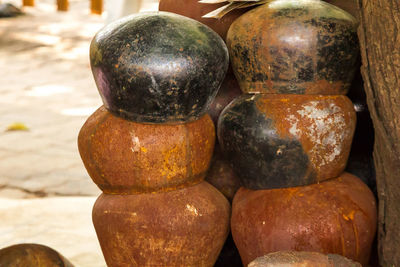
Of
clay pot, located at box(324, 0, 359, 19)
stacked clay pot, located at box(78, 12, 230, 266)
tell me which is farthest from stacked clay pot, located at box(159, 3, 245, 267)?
clay pot, located at box(324, 0, 359, 19)

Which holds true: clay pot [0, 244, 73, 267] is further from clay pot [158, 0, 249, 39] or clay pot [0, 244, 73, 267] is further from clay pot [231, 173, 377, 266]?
clay pot [158, 0, 249, 39]

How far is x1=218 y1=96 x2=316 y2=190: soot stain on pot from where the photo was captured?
4.48ft

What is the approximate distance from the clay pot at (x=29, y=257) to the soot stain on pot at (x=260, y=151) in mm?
542

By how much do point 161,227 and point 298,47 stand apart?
0.53 meters

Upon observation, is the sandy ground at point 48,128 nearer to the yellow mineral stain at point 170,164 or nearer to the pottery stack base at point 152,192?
the pottery stack base at point 152,192

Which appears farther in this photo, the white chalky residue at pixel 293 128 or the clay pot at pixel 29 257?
the clay pot at pixel 29 257

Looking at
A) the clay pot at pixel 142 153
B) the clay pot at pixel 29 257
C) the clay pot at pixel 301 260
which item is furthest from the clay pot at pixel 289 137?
the clay pot at pixel 29 257

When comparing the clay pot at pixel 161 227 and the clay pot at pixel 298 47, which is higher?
the clay pot at pixel 298 47

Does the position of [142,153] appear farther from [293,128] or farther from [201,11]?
[201,11]

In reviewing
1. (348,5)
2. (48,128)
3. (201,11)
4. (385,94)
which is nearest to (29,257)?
(201,11)

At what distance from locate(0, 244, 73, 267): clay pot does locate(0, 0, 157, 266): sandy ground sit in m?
0.43

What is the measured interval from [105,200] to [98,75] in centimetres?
31

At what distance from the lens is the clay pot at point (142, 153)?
1368 millimetres

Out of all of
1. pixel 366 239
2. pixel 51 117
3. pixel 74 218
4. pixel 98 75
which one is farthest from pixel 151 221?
pixel 51 117
